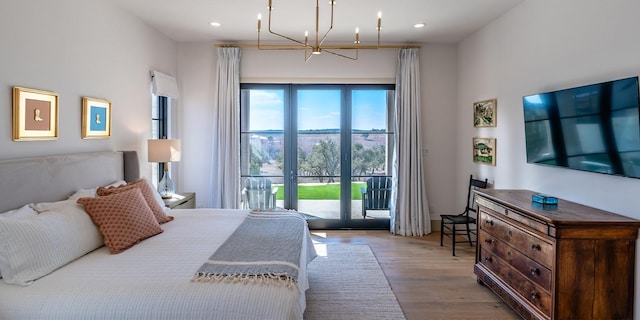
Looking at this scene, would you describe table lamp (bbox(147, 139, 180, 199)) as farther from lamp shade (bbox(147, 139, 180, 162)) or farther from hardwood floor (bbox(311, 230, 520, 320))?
hardwood floor (bbox(311, 230, 520, 320))

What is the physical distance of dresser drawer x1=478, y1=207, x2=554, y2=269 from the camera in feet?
8.30

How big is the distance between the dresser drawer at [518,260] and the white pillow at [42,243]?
3.06 metres

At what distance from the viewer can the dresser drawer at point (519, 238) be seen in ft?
8.30

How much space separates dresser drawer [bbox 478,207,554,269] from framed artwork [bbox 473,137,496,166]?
1167 millimetres

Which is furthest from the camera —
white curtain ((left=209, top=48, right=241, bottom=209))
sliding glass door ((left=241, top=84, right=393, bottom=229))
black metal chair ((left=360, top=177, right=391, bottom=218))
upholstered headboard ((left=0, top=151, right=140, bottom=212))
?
black metal chair ((left=360, top=177, right=391, bottom=218))

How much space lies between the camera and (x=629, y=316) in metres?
2.43

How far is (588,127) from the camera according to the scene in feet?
8.96

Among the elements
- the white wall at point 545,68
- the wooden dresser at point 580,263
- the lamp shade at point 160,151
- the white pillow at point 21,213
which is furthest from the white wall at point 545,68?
the white pillow at point 21,213

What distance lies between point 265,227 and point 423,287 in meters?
1.64

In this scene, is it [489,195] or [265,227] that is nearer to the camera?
[265,227]

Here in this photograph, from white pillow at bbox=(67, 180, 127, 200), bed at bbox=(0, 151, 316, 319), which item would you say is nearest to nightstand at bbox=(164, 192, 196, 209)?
white pillow at bbox=(67, 180, 127, 200)

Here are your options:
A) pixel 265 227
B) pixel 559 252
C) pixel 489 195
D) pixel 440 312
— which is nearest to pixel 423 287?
pixel 440 312

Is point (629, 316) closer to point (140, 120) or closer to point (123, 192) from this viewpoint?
point (123, 192)

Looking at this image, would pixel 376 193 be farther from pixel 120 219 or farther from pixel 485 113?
pixel 120 219
